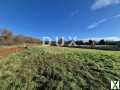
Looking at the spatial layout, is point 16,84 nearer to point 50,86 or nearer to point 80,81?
point 50,86

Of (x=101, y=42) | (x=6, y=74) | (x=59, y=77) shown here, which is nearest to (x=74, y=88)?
(x=59, y=77)

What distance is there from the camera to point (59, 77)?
4113mm

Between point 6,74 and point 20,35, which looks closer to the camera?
point 6,74

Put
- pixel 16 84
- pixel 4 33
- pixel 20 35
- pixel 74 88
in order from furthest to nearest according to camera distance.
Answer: pixel 20 35, pixel 4 33, pixel 16 84, pixel 74 88

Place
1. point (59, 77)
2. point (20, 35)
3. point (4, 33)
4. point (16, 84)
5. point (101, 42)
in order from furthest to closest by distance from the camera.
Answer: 1. point (20, 35)
2. point (4, 33)
3. point (101, 42)
4. point (59, 77)
5. point (16, 84)

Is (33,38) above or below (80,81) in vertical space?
above

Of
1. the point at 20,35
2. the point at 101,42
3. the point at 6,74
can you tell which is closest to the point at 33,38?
the point at 20,35

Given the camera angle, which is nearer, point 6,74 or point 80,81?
point 80,81

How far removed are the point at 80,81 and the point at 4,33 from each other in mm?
44001

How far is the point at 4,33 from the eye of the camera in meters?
42.7

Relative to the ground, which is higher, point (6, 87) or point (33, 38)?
point (33, 38)

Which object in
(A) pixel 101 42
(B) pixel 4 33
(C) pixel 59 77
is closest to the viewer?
(C) pixel 59 77

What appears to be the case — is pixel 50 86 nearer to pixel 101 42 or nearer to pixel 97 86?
pixel 97 86

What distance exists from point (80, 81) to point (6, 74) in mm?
2546
